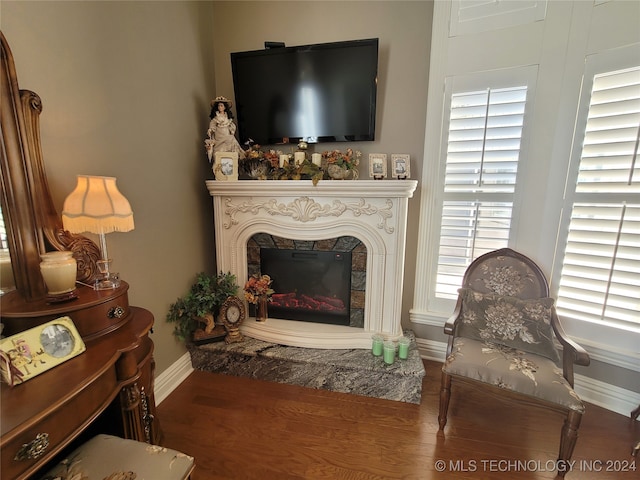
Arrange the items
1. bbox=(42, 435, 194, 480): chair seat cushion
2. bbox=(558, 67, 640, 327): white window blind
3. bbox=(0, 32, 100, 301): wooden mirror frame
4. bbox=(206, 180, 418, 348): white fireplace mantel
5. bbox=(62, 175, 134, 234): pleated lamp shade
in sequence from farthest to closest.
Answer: bbox=(206, 180, 418, 348): white fireplace mantel
bbox=(558, 67, 640, 327): white window blind
bbox=(62, 175, 134, 234): pleated lamp shade
bbox=(0, 32, 100, 301): wooden mirror frame
bbox=(42, 435, 194, 480): chair seat cushion

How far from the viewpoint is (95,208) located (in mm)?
1101

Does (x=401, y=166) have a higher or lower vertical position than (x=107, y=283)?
higher

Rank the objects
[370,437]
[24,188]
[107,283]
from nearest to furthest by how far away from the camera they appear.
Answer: [24,188], [107,283], [370,437]

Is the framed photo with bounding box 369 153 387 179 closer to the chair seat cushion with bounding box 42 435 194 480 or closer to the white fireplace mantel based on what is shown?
the white fireplace mantel

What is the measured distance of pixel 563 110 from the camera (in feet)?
5.41

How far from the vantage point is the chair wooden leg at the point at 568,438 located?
1.27 metres

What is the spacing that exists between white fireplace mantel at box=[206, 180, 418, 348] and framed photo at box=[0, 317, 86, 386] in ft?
4.20

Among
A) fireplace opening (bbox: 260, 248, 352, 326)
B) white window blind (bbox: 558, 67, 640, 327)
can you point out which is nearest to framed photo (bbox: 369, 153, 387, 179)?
fireplace opening (bbox: 260, 248, 352, 326)

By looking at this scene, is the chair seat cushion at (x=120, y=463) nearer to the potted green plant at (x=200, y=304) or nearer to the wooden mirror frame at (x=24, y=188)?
the wooden mirror frame at (x=24, y=188)

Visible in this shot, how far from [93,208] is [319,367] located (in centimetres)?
157

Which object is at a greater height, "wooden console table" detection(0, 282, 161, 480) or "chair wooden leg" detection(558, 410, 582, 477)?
"wooden console table" detection(0, 282, 161, 480)

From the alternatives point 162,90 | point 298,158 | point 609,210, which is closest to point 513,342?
point 609,210

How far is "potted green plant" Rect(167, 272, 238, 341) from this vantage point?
196 centimetres

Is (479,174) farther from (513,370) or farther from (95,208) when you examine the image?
(95,208)
